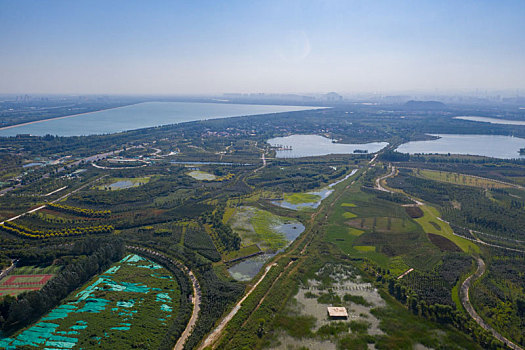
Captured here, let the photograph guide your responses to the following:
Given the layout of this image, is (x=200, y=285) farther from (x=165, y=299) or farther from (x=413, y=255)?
(x=413, y=255)

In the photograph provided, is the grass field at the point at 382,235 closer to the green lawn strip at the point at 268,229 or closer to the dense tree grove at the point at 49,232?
the green lawn strip at the point at 268,229

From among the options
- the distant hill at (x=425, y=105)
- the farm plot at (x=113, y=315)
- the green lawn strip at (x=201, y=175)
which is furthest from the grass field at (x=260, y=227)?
the distant hill at (x=425, y=105)

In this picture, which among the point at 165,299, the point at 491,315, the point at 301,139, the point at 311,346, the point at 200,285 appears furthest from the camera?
the point at 301,139

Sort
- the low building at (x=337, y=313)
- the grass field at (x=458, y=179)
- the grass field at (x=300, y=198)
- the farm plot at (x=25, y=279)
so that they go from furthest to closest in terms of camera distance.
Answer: the grass field at (x=458, y=179)
the grass field at (x=300, y=198)
the farm plot at (x=25, y=279)
the low building at (x=337, y=313)

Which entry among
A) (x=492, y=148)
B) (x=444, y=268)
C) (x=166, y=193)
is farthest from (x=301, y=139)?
(x=444, y=268)

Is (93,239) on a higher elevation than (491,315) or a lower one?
higher

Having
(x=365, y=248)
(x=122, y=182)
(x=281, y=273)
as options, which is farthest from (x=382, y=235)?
(x=122, y=182)
